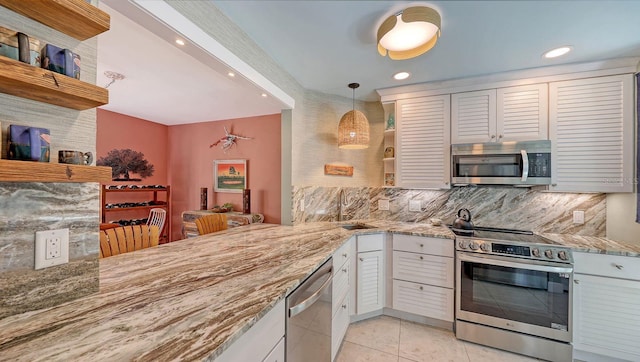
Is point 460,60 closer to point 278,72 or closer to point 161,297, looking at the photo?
point 278,72

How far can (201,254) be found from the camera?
1.45 meters

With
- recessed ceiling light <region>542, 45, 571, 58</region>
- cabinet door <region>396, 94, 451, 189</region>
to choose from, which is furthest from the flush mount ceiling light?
recessed ceiling light <region>542, 45, 571, 58</region>

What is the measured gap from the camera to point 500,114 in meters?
2.26

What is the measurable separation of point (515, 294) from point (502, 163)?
3.73ft

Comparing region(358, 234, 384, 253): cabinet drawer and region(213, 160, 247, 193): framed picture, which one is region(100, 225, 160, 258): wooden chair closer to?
region(358, 234, 384, 253): cabinet drawer

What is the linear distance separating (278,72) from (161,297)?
77.2 inches

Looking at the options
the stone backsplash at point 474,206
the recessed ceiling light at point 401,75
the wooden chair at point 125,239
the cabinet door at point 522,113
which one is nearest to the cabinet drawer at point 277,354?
the wooden chair at point 125,239

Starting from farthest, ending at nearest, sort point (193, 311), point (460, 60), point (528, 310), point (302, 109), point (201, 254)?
point (302, 109) < point (460, 60) < point (528, 310) < point (201, 254) < point (193, 311)

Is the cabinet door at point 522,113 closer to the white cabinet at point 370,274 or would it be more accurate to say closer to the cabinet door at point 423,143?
the cabinet door at point 423,143

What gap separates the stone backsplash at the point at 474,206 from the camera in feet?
7.24

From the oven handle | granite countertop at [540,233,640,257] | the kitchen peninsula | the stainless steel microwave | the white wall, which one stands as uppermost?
the stainless steel microwave

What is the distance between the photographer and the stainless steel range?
1.78 m

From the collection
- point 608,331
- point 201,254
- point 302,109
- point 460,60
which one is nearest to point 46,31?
point 201,254

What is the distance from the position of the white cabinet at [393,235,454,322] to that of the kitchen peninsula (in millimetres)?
1040
